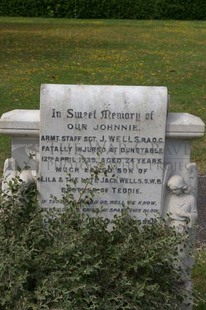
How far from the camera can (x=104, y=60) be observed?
1563 centimetres

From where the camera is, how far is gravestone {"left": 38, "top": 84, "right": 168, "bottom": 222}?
421 centimetres

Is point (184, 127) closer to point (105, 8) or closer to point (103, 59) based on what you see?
point (103, 59)

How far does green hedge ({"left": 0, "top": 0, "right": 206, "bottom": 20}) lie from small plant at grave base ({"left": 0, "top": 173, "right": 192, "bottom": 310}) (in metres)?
24.4

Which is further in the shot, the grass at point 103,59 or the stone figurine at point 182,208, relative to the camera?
the grass at point 103,59

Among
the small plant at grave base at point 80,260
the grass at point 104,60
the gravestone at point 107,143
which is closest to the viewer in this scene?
the small plant at grave base at point 80,260

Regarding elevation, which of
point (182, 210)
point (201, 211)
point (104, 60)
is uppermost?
point (104, 60)

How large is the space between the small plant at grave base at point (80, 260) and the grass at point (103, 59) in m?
3.85

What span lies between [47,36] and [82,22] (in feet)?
19.0

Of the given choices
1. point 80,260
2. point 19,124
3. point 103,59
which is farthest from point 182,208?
point 103,59

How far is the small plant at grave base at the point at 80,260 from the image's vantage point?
3801 millimetres

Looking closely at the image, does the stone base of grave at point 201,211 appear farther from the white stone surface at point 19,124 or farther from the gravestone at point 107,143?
the white stone surface at point 19,124

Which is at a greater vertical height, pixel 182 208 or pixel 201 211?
pixel 182 208

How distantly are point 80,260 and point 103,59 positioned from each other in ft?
40.2

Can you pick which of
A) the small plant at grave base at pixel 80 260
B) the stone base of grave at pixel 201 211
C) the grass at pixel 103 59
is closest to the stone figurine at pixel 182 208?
the small plant at grave base at pixel 80 260
